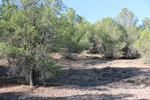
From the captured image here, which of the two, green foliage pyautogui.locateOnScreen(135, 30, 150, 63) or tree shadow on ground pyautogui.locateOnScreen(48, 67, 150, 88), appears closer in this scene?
tree shadow on ground pyautogui.locateOnScreen(48, 67, 150, 88)

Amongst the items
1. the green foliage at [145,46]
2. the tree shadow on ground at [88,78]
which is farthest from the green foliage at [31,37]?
the green foliage at [145,46]

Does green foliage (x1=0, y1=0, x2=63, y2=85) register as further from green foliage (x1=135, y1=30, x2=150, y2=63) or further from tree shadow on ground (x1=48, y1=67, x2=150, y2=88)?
green foliage (x1=135, y1=30, x2=150, y2=63)

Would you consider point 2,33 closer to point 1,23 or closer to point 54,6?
point 1,23

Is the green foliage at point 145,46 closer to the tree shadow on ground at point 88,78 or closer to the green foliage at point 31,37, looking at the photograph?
the tree shadow on ground at point 88,78

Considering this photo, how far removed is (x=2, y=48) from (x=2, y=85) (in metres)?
3.01

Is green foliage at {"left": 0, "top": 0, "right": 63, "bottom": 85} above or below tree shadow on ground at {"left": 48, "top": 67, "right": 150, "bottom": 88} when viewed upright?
above

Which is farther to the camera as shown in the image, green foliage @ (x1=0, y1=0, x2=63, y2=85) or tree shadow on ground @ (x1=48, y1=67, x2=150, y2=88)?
tree shadow on ground @ (x1=48, y1=67, x2=150, y2=88)

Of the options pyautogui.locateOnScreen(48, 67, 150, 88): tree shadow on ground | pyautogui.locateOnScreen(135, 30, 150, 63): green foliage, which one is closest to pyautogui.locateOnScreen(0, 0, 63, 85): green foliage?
pyautogui.locateOnScreen(48, 67, 150, 88): tree shadow on ground

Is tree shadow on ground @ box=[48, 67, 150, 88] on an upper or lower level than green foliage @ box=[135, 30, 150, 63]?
lower

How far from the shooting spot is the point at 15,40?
7.08 meters

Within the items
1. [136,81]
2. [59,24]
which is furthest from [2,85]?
[136,81]

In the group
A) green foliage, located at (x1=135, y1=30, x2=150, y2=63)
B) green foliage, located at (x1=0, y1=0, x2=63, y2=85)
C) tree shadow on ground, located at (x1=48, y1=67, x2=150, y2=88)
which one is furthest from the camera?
green foliage, located at (x1=135, y1=30, x2=150, y2=63)

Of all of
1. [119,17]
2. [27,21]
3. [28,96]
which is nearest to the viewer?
[28,96]

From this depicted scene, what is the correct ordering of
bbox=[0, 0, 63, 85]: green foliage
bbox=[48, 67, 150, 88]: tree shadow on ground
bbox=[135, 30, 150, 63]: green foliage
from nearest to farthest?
bbox=[0, 0, 63, 85]: green foliage → bbox=[48, 67, 150, 88]: tree shadow on ground → bbox=[135, 30, 150, 63]: green foliage
